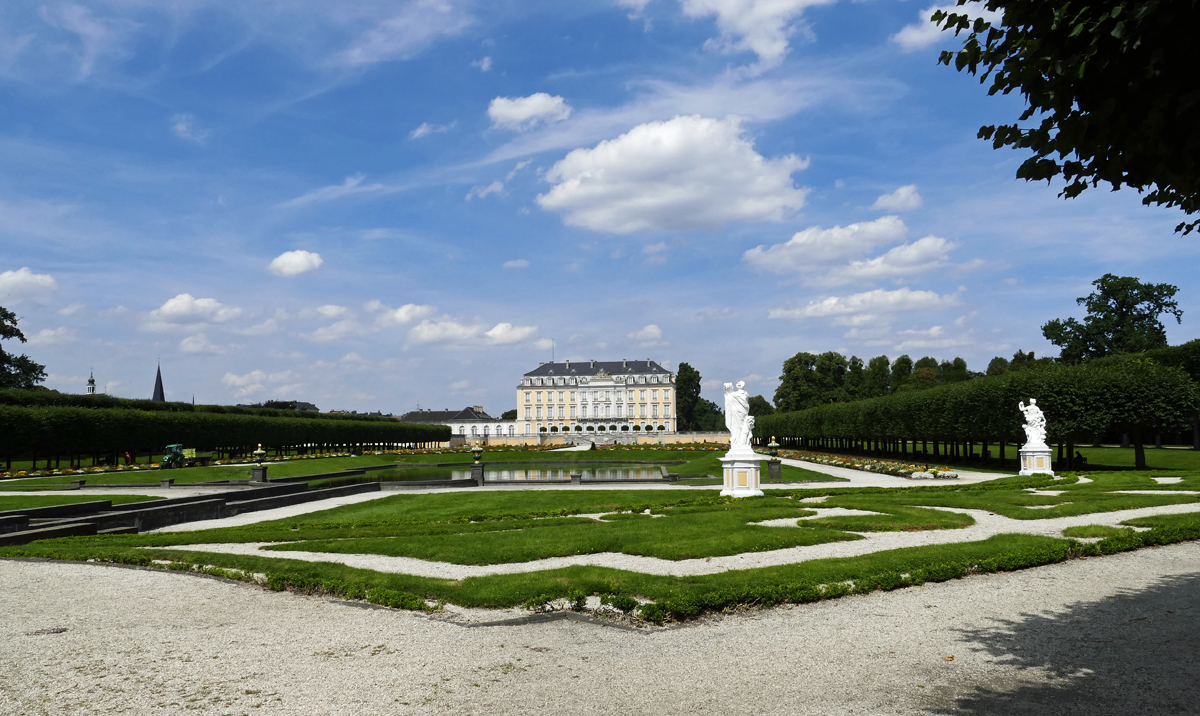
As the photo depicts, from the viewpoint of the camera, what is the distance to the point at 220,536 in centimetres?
1367

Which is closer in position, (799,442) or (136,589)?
(136,589)

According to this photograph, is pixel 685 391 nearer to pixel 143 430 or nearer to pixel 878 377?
pixel 878 377

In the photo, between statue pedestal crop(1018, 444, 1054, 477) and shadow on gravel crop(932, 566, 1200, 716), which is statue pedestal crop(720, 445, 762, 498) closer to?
statue pedestal crop(1018, 444, 1054, 477)

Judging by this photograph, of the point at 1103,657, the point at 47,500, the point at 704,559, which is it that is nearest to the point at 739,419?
the point at 704,559

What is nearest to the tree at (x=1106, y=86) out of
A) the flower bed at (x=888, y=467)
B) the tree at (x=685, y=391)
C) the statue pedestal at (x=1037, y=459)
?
the statue pedestal at (x=1037, y=459)

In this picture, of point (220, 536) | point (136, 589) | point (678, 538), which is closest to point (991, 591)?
point (678, 538)

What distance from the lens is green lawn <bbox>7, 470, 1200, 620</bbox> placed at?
8.11m

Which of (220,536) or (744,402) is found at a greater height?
(744,402)

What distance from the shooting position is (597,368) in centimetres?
11712

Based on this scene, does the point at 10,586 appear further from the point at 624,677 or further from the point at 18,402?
the point at 18,402

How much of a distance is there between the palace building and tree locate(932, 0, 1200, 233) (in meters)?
106

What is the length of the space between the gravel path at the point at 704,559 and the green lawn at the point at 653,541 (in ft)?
0.89

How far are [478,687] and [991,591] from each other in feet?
18.8

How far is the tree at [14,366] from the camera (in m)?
55.2
